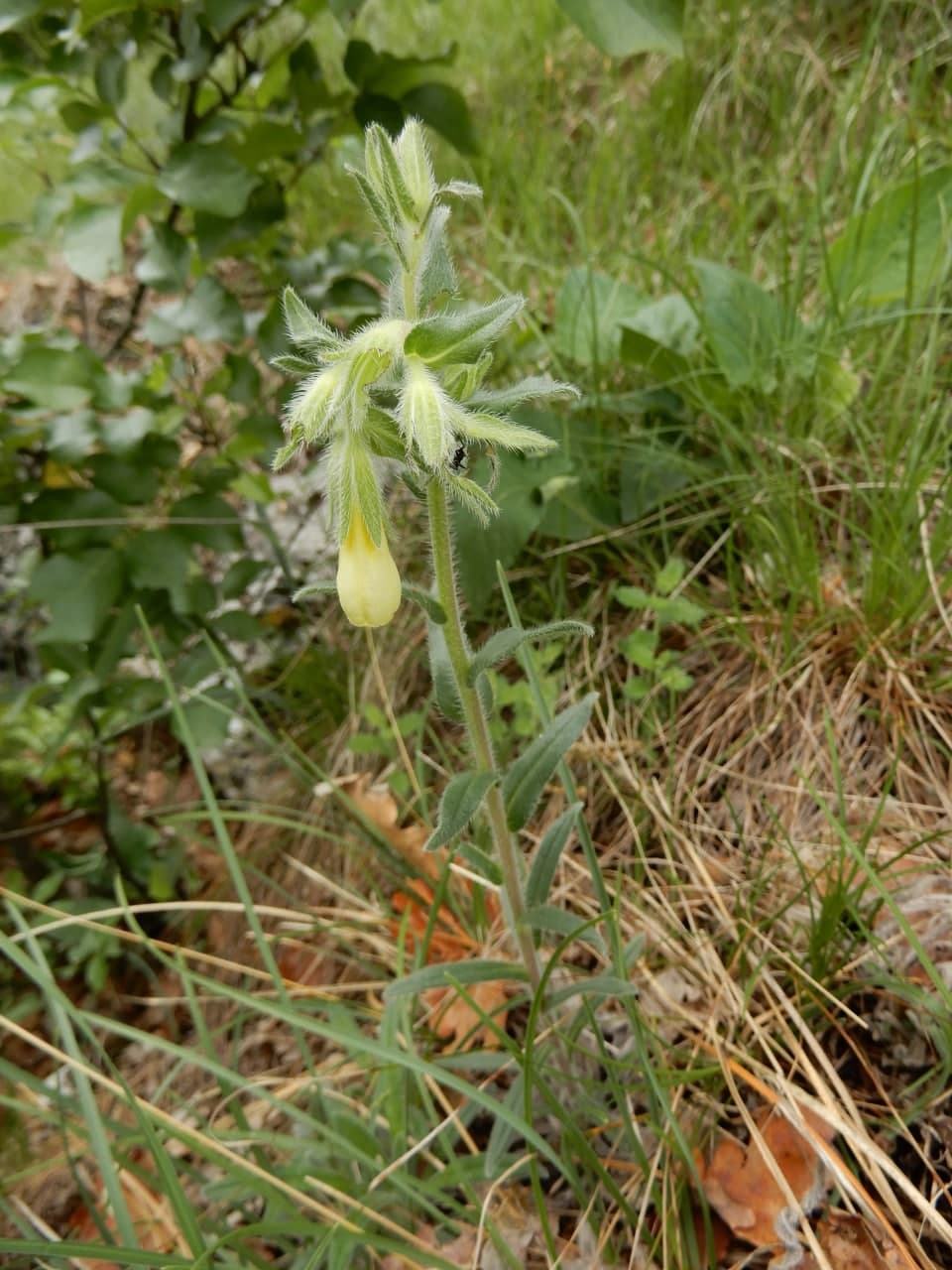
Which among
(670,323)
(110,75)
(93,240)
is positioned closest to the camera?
(93,240)

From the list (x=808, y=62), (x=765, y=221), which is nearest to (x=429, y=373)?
(x=765, y=221)

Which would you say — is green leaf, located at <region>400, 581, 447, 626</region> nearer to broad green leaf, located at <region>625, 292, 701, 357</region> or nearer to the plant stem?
the plant stem

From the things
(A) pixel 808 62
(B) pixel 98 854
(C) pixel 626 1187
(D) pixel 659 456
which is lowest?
(B) pixel 98 854

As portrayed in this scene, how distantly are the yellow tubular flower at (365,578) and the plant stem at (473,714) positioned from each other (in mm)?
84

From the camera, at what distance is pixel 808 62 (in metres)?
2.51

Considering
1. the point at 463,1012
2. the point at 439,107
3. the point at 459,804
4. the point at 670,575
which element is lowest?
the point at 463,1012

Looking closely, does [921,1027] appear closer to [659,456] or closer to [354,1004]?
[354,1004]

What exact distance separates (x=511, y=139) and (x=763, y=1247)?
2776mm

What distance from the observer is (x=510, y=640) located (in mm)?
980

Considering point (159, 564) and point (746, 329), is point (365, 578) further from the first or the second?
point (746, 329)

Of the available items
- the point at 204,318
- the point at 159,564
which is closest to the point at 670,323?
the point at 204,318

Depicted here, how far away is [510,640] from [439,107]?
1195 mm

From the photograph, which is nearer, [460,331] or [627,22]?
[460,331]

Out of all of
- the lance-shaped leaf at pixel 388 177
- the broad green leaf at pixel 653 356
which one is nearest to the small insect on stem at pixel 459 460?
the lance-shaped leaf at pixel 388 177
